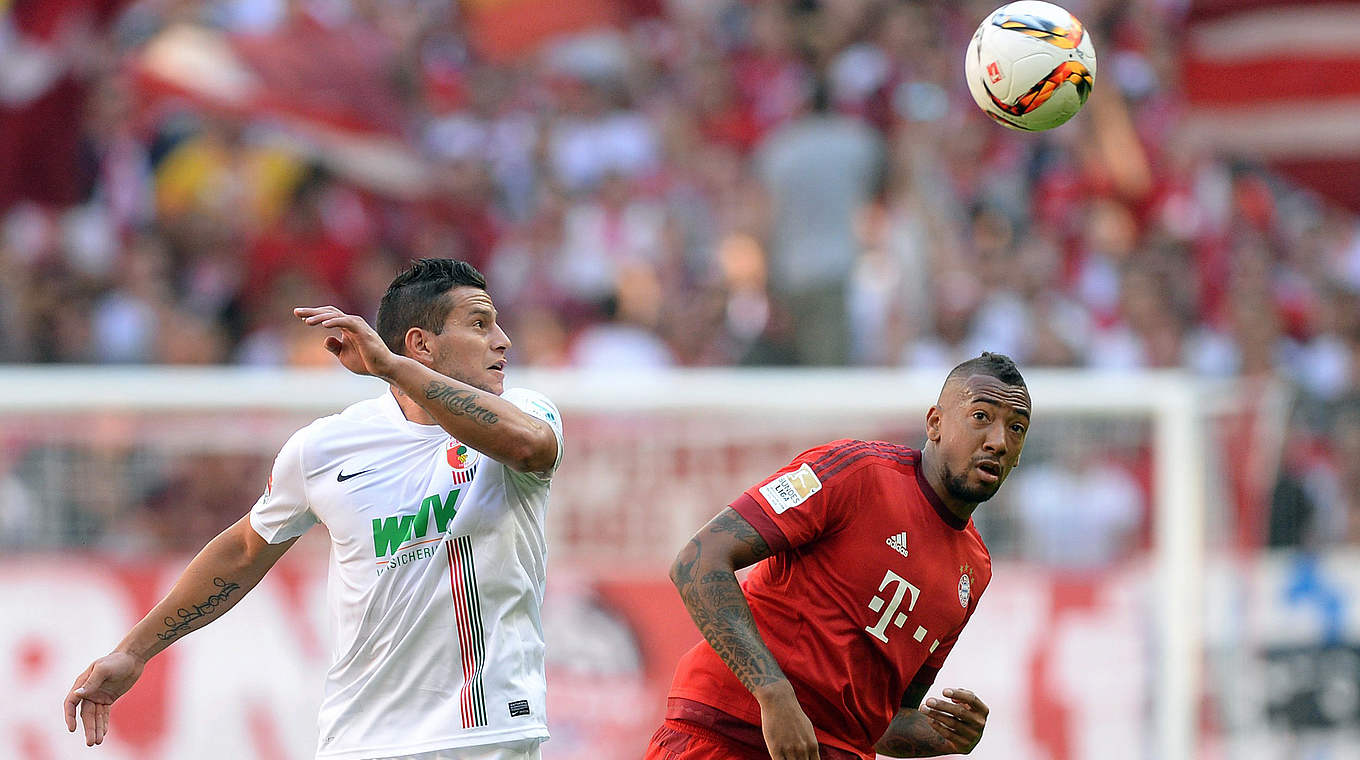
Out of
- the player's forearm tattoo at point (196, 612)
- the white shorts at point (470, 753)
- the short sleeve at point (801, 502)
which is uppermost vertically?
the short sleeve at point (801, 502)

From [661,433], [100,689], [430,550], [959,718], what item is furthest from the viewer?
[661,433]

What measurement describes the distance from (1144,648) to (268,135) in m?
8.12

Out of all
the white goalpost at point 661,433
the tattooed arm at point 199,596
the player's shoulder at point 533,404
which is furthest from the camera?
the white goalpost at point 661,433

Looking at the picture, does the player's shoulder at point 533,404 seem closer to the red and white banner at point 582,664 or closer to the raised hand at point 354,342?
the raised hand at point 354,342

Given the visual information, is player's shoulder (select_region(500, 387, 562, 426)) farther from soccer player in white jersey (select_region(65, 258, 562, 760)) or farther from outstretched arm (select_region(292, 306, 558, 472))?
outstretched arm (select_region(292, 306, 558, 472))

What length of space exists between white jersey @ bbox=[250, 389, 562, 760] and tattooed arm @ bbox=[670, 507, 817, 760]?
49 centimetres

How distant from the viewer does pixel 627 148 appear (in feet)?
50.0

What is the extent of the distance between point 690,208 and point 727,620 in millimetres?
9218

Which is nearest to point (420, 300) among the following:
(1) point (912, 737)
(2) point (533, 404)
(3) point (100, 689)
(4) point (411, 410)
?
(4) point (411, 410)

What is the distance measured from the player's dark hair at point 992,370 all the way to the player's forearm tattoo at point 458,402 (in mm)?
1510

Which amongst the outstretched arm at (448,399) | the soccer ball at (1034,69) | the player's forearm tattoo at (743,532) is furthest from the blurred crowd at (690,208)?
the outstretched arm at (448,399)

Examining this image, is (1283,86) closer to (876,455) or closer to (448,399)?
(876,455)

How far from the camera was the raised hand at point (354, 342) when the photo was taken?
457 centimetres

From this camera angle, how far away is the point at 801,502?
5188 mm
